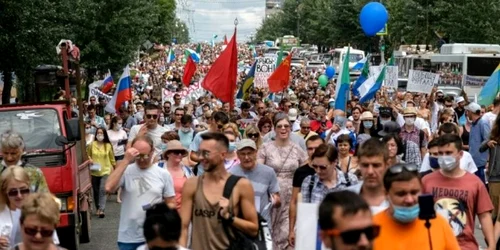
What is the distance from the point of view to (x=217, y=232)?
696 cm

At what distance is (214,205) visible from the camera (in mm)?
6977

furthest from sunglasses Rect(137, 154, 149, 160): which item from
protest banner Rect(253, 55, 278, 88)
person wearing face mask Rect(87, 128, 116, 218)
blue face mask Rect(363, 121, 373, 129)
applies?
protest banner Rect(253, 55, 278, 88)

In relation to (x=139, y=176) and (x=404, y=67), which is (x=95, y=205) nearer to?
(x=139, y=176)

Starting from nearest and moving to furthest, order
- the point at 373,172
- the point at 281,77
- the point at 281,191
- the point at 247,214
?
the point at 373,172, the point at 247,214, the point at 281,191, the point at 281,77

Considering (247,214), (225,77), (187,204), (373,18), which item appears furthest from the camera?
(373,18)

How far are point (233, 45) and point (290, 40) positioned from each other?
244 feet

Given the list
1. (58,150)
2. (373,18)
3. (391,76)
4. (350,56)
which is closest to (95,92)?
(373,18)

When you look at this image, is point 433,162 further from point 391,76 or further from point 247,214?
point 391,76

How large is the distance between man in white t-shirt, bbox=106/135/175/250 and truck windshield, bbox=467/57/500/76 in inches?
1211

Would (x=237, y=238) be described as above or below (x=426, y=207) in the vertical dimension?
below

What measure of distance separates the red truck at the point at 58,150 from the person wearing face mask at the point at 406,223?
22.1ft

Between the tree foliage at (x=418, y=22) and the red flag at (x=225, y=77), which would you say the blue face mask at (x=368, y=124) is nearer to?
the red flag at (x=225, y=77)

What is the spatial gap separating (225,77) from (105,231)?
417 centimetres

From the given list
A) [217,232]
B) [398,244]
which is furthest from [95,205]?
[398,244]
